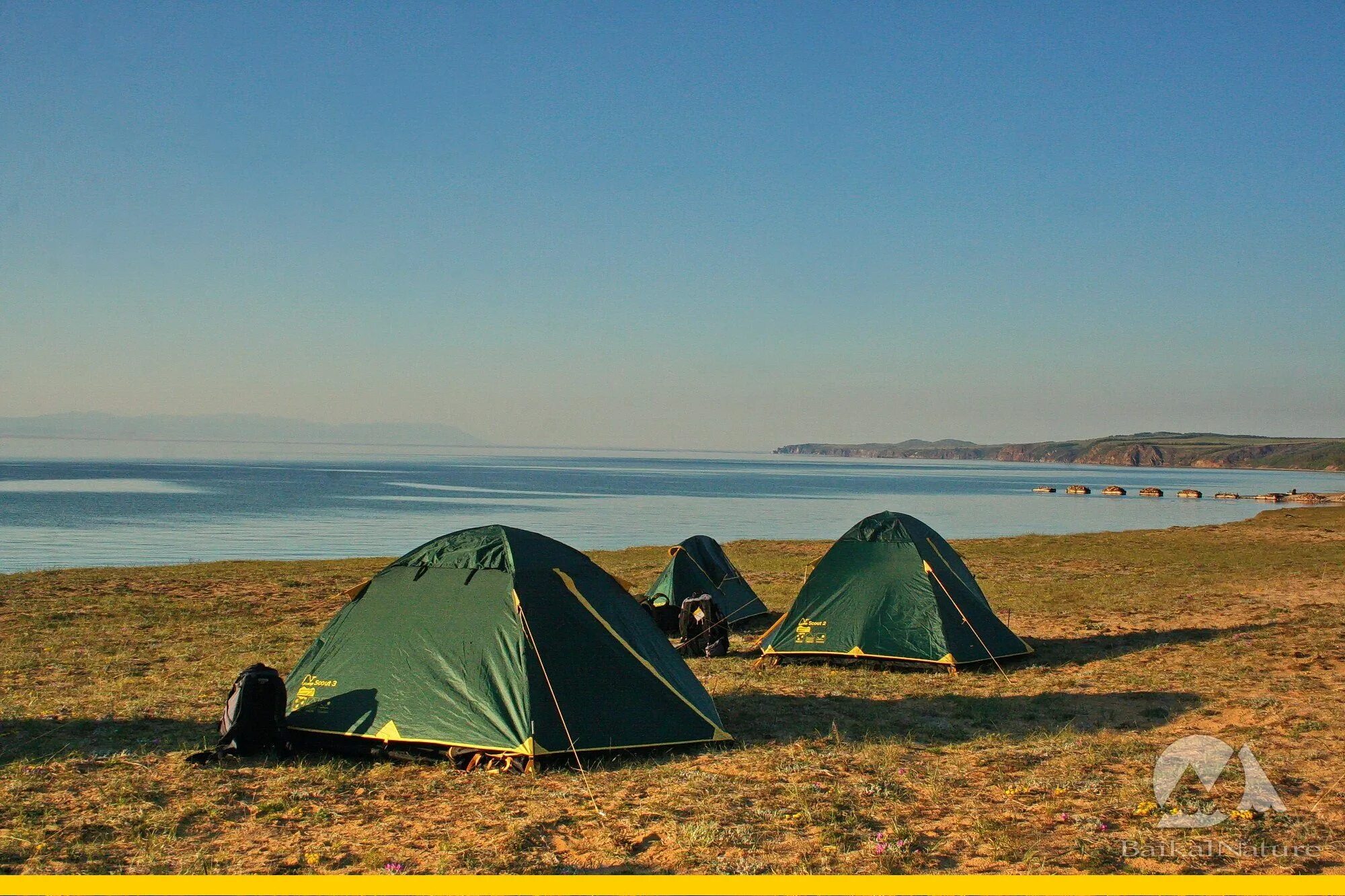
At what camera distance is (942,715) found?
36.9 ft

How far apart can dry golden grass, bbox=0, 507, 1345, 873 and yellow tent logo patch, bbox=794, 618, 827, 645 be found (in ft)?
1.28

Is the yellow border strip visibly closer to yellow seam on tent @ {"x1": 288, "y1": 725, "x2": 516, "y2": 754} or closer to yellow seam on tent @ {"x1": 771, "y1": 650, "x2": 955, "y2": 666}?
yellow seam on tent @ {"x1": 288, "y1": 725, "x2": 516, "y2": 754}

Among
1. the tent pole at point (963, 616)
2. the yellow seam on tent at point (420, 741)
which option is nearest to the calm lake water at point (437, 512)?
the yellow seam on tent at point (420, 741)

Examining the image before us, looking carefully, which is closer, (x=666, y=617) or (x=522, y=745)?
(x=522, y=745)

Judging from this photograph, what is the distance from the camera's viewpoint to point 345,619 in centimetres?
1047

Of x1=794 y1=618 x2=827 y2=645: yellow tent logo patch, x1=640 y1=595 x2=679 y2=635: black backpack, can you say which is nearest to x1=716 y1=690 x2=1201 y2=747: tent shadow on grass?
x1=794 y1=618 x2=827 y2=645: yellow tent logo patch

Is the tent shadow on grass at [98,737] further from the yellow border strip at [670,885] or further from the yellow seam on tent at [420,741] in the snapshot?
the yellow border strip at [670,885]

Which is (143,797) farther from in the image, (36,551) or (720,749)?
(36,551)

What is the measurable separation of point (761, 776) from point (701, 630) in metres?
6.90

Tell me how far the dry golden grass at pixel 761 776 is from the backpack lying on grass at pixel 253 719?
0.30 meters

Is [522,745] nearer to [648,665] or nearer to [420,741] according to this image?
[420,741]

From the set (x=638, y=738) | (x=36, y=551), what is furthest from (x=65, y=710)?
(x=36, y=551)

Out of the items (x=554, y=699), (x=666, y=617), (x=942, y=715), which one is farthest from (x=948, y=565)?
(x=554, y=699)

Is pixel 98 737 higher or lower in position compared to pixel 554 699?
lower
